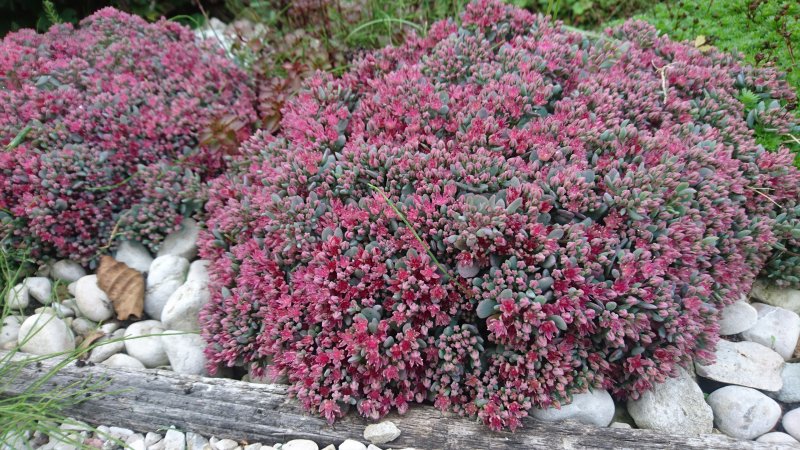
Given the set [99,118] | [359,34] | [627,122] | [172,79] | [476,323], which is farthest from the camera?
[359,34]

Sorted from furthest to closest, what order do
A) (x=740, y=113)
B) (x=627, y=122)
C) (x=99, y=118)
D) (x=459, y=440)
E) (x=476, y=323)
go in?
(x=99, y=118), (x=740, y=113), (x=627, y=122), (x=476, y=323), (x=459, y=440)

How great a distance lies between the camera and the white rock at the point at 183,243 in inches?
132

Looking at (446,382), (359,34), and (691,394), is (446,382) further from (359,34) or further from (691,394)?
(359,34)

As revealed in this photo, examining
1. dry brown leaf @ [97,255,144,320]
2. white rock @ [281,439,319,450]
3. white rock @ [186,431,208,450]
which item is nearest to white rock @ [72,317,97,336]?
dry brown leaf @ [97,255,144,320]

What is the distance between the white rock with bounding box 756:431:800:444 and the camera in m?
2.37

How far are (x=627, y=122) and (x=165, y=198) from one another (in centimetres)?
255

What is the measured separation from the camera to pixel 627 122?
2.77 m

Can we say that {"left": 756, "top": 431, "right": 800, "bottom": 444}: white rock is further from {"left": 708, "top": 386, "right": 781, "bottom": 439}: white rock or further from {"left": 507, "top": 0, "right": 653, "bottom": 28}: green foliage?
{"left": 507, "top": 0, "right": 653, "bottom": 28}: green foliage

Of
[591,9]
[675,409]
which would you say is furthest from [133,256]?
[591,9]

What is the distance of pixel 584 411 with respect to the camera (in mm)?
2375

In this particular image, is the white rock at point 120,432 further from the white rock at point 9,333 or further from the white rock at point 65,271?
the white rock at point 65,271

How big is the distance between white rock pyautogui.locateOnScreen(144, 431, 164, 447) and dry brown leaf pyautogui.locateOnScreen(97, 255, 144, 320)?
0.87m

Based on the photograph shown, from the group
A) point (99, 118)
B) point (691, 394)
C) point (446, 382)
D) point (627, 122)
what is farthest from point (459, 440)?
point (99, 118)

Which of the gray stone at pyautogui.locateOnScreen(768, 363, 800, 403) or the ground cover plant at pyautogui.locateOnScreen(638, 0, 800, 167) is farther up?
the ground cover plant at pyautogui.locateOnScreen(638, 0, 800, 167)
